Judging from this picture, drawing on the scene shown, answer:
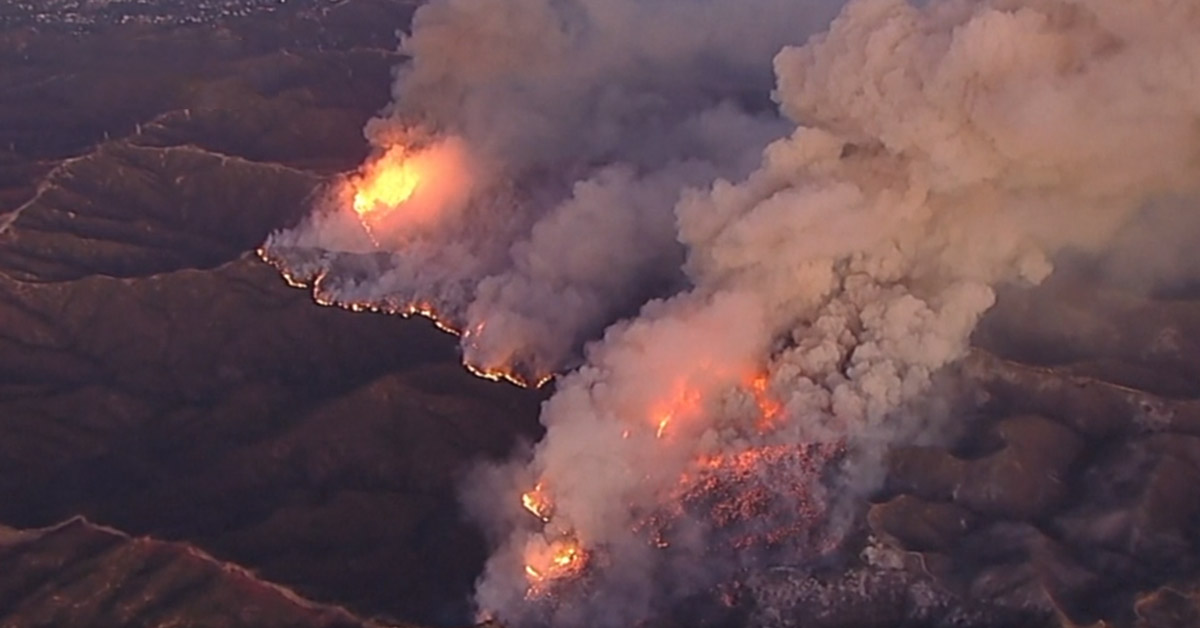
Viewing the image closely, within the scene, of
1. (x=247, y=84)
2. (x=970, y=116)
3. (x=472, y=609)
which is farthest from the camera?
(x=247, y=84)

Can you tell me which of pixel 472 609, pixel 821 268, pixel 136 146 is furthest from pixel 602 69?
pixel 472 609

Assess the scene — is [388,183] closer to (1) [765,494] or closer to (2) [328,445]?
(2) [328,445]

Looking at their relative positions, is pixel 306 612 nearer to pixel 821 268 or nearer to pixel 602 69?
pixel 821 268

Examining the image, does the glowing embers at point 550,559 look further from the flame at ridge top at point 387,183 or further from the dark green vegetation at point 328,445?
the flame at ridge top at point 387,183

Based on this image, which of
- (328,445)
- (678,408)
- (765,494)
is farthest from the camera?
(328,445)

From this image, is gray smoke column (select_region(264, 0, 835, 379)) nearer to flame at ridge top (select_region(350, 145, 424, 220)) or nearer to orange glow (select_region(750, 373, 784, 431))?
flame at ridge top (select_region(350, 145, 424, 220))

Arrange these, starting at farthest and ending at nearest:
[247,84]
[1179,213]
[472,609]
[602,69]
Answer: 1. [247,84]
2. [602,69]
3. [1179,213]
4. [472,609]

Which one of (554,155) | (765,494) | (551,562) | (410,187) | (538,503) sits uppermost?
(410,187)

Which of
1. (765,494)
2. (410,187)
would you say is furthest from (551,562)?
(410,187)

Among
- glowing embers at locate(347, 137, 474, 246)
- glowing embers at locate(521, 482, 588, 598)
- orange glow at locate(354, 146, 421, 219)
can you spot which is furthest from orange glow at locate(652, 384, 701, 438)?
orange glow at locate(354, 146, 421, 219)
